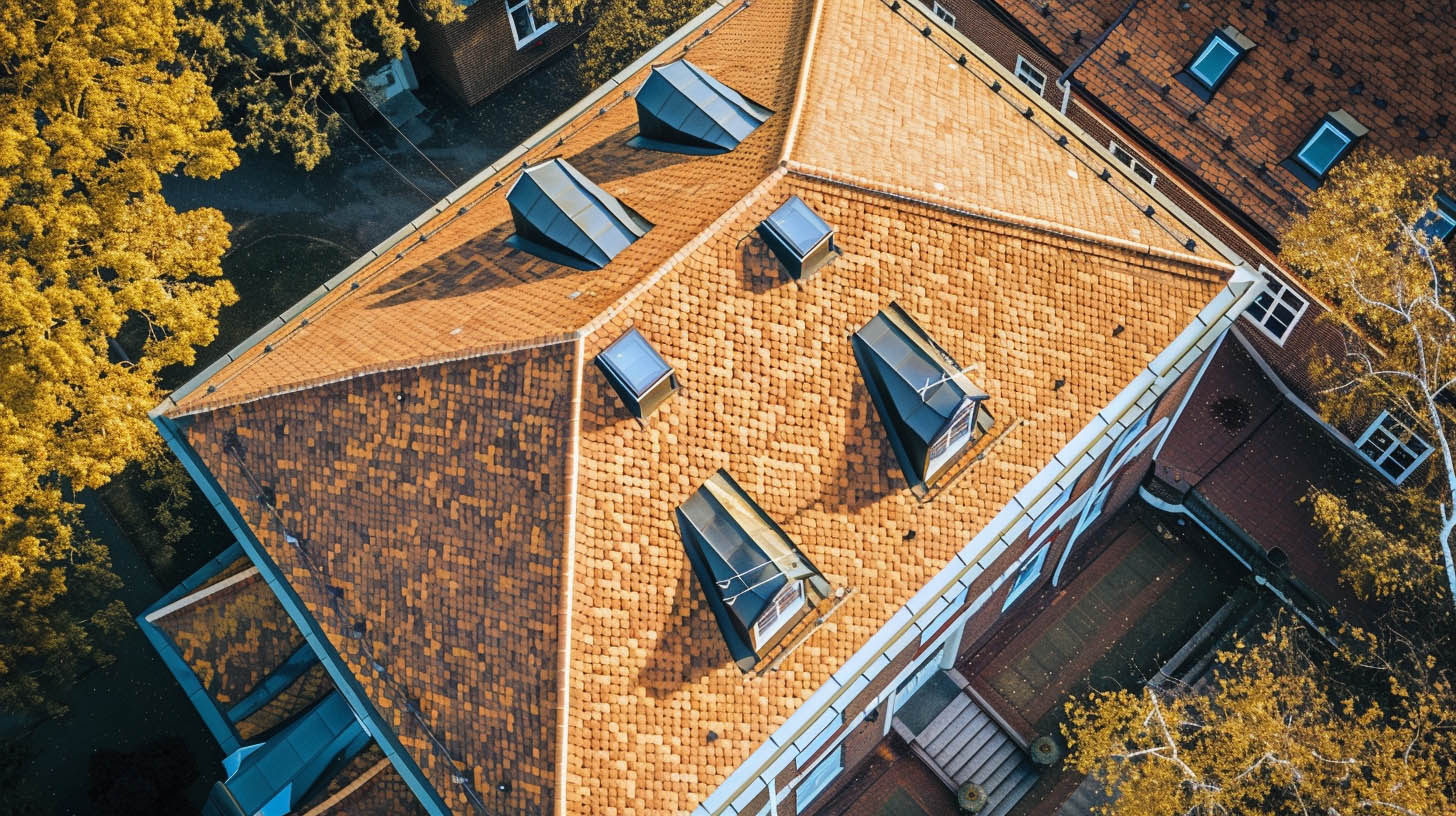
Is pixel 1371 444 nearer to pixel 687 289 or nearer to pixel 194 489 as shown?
pixel 687 289

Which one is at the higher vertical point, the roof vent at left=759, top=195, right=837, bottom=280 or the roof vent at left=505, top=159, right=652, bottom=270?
the roof vent at left=759, top=195, right=837, bottom=280

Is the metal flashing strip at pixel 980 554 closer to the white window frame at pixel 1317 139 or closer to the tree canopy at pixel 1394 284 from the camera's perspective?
the tree canopy at pixel 1394 284

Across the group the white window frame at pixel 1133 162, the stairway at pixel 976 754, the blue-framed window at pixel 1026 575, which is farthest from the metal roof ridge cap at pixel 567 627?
the white window frame at pixel 1133 162

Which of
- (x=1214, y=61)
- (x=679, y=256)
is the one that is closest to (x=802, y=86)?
(x=679, y=256)

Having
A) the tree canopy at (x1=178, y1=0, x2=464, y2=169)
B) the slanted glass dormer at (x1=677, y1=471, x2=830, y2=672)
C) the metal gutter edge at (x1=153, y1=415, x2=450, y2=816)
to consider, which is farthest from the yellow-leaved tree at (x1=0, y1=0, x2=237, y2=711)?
the slanted glass dormer at (x1=677, y1=471, x2=830, y2=672)

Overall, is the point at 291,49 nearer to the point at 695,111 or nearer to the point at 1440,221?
the point at 695,111

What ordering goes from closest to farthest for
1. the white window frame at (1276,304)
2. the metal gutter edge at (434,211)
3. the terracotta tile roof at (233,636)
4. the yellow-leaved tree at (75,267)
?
1. the metal gutter edge at (434,211)
2. the yellow-leaved tree at (75,267)
3. the terracotta tile roof at (233,636)
4. the white window frame at (1276,304)

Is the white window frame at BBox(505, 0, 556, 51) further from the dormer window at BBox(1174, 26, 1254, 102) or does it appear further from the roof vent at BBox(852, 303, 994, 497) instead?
the roof vent at BBox(852, 303, 994, 497)
